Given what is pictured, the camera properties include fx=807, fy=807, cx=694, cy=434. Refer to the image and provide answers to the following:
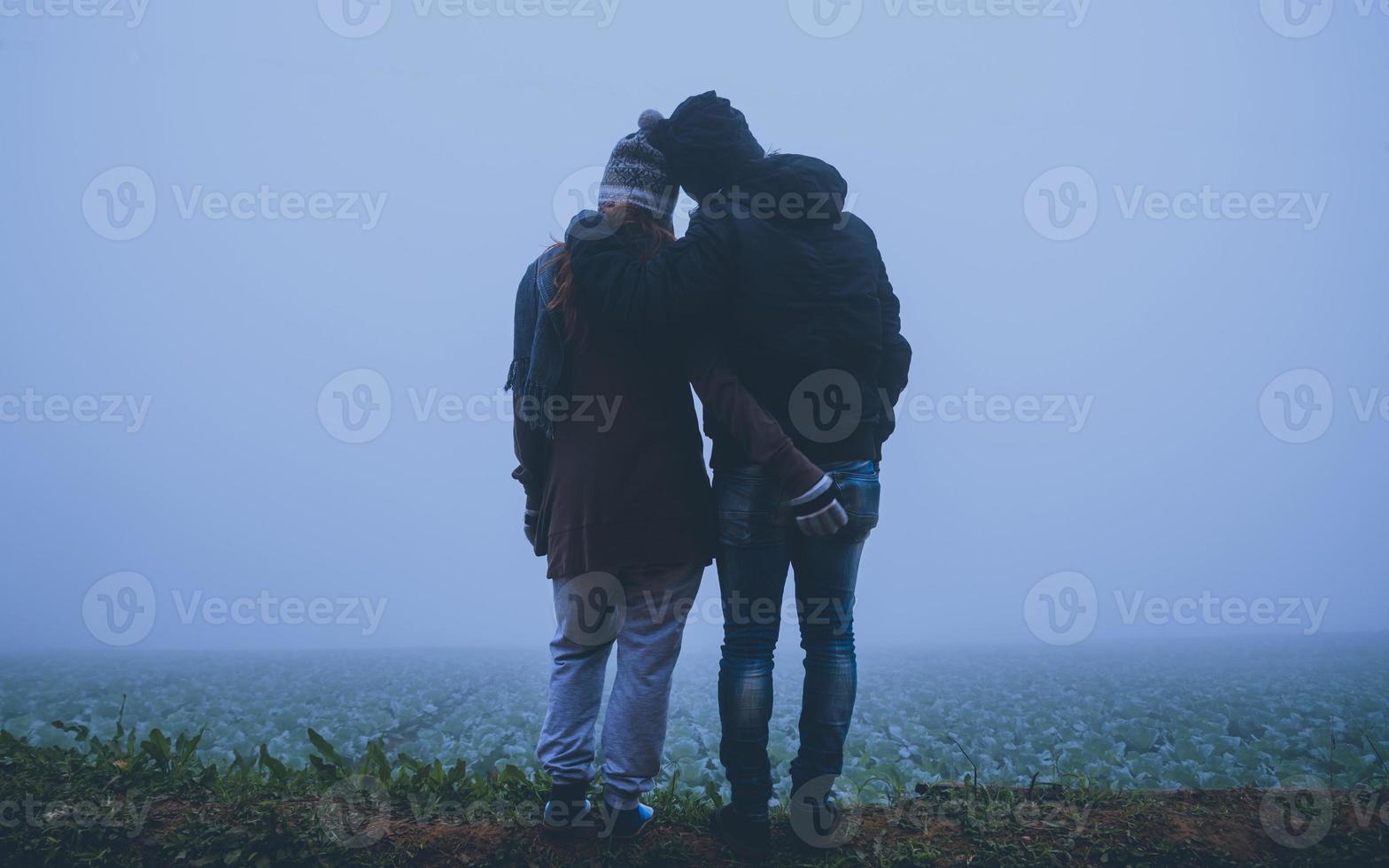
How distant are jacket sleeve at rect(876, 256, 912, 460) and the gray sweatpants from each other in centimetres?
94

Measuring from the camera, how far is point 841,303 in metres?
2.61

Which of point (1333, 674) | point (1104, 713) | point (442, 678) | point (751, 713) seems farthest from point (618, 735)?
point (1333, 674)

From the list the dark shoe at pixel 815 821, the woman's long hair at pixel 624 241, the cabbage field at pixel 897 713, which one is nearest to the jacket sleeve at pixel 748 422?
the woman's long hair at pixel 624 241

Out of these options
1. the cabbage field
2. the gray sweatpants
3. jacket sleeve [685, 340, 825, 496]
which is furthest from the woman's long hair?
the cabbage field

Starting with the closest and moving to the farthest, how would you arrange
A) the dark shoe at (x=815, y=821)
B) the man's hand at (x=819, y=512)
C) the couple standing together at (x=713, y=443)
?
the man's hand at (x=819, y=512)
the couple standing together at (x=713, y=443)
the dark shoe at (x=815, y=821)

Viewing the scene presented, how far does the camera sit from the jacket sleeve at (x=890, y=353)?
2.88m

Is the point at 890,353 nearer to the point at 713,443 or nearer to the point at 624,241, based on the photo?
the point at 713,443

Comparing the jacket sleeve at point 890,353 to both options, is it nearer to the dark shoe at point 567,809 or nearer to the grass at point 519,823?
the grass at point 519,823

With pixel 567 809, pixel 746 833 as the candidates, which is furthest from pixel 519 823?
→ pixel 746 833

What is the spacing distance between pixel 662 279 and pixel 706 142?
49 cm

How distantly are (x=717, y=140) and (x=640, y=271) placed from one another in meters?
0.50

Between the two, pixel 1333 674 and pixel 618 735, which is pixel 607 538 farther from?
pixel 1333 674

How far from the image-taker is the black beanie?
2566 mm

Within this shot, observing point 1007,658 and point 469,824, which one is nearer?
point 469,824
